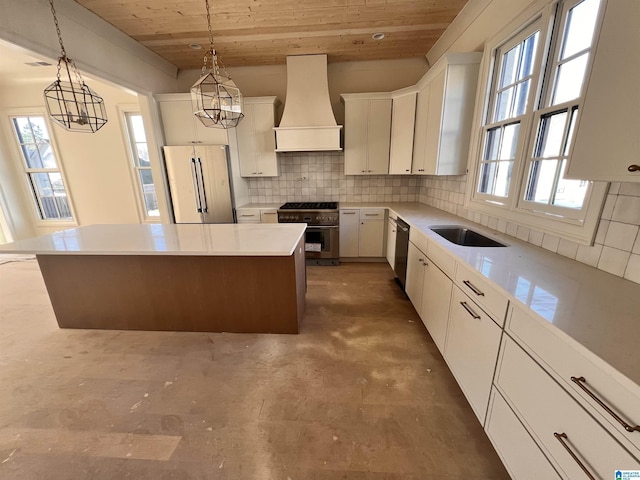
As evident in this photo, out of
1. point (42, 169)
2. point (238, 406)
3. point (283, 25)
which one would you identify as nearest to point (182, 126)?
point (283, 25)

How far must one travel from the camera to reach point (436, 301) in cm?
203

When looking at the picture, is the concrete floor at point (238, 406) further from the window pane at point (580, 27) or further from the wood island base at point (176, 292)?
the window pane at point (580, 27)

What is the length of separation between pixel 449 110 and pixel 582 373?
2562 millimetres

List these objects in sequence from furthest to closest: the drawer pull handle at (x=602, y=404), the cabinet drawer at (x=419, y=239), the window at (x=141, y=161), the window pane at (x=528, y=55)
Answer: the window at (x=141, y=161)
the cabinet drawer at (x=419, y=239)
the window pane at (x=528, y=55)
the drawer pull handle at (x=602, y=404)

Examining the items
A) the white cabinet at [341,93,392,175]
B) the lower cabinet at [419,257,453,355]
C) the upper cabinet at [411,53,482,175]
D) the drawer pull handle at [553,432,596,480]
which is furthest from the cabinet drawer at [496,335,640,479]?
the white cabinet at [341,93,392,175]

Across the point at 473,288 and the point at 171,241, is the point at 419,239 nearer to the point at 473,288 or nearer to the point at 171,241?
the point at 473,288

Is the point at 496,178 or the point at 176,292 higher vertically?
the point at 496,178

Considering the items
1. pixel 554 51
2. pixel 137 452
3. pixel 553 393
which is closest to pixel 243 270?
pixel 137 452

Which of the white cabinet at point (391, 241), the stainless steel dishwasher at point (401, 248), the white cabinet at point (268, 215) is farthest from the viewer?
the white cabinet at point (268, 215)

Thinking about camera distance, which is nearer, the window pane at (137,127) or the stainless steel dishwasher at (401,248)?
the stainless steel dishwasher at (401,248)

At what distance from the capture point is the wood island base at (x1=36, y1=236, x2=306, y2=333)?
221cm

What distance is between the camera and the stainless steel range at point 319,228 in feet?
12.2

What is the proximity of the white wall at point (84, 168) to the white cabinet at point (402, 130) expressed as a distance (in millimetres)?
4311

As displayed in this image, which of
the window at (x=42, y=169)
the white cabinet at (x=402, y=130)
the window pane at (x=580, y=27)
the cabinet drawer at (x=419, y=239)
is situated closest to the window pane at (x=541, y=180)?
the window pane at (x=580, y=27)
